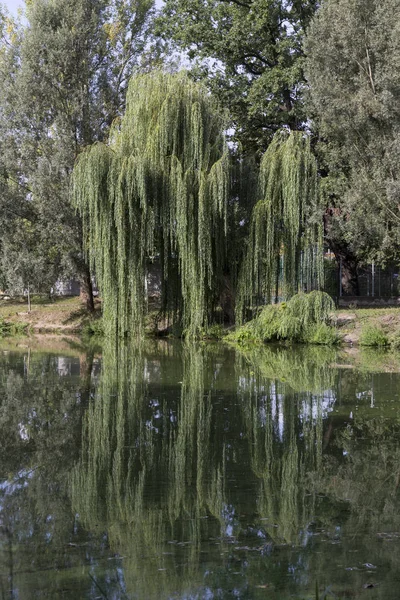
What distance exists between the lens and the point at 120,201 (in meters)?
21.0

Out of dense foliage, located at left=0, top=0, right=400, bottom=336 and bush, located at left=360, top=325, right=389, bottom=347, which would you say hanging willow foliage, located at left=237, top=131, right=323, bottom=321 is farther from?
bush, located at left=360, top=325, right=389, bottom=347

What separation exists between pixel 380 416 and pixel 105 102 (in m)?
21.6

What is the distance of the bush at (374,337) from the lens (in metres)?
21.3

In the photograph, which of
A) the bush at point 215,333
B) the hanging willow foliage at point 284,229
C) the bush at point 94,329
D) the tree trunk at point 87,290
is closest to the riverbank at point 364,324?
the hanging willow foliage at point 284,229

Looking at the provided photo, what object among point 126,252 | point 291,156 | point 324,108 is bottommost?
point 126,252

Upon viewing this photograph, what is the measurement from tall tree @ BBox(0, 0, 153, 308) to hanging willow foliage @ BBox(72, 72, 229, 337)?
526 centimetres

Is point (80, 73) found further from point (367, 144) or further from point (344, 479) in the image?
point (344, 479)

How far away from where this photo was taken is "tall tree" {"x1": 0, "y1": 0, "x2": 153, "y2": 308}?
27391 millimetres

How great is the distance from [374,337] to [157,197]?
714 centimetres

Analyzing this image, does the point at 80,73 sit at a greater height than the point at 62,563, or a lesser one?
greater

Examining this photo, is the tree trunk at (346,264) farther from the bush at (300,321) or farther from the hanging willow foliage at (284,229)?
the bush at (300,321)

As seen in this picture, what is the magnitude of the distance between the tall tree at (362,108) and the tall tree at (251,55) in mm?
2556

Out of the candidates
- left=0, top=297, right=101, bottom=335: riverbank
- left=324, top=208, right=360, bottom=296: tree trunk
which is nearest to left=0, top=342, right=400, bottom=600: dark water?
left=0, top=297, right=101, bottom=335: riverbank

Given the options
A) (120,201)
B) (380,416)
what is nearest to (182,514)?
(380,416)
